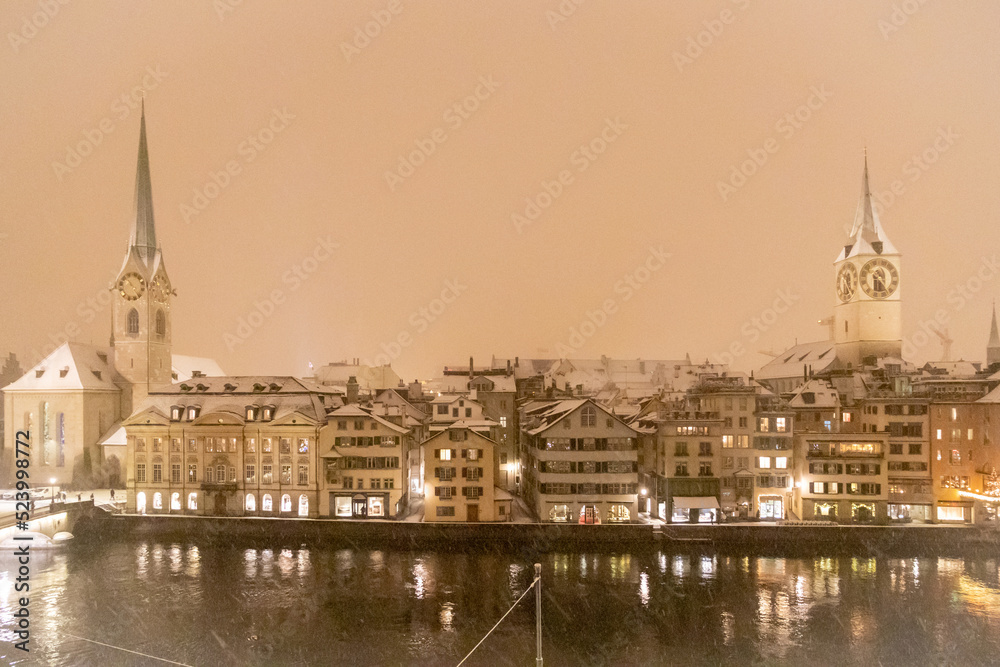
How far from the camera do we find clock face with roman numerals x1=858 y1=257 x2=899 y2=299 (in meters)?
72.7

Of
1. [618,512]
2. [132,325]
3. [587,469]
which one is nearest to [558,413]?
[587,469]

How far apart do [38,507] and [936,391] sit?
68.3 m

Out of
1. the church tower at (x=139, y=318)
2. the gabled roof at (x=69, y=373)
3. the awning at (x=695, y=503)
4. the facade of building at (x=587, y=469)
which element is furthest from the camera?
the church tower at (x=139, y=318)

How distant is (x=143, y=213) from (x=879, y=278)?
81.4 m

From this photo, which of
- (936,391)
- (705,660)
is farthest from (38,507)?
(936,391)

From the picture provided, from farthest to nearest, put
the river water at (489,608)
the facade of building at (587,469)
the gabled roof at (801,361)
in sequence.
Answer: the gabled roof at (801,361) < the facade of building at (587,469) < the river water at (489,608)

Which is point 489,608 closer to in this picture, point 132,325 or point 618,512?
point 618,512

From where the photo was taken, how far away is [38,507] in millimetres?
47000

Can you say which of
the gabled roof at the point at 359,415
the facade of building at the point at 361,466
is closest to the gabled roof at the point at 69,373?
the gabled roof at the point at 359,415

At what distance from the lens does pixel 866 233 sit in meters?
74.7

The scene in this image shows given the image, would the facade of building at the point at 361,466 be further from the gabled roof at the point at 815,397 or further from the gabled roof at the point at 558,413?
the gabled roof at the point at 815,397

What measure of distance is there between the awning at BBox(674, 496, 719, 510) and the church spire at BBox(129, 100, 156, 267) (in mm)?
56990

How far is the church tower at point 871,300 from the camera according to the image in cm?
7231

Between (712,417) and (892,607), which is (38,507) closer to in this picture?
(712,417)
